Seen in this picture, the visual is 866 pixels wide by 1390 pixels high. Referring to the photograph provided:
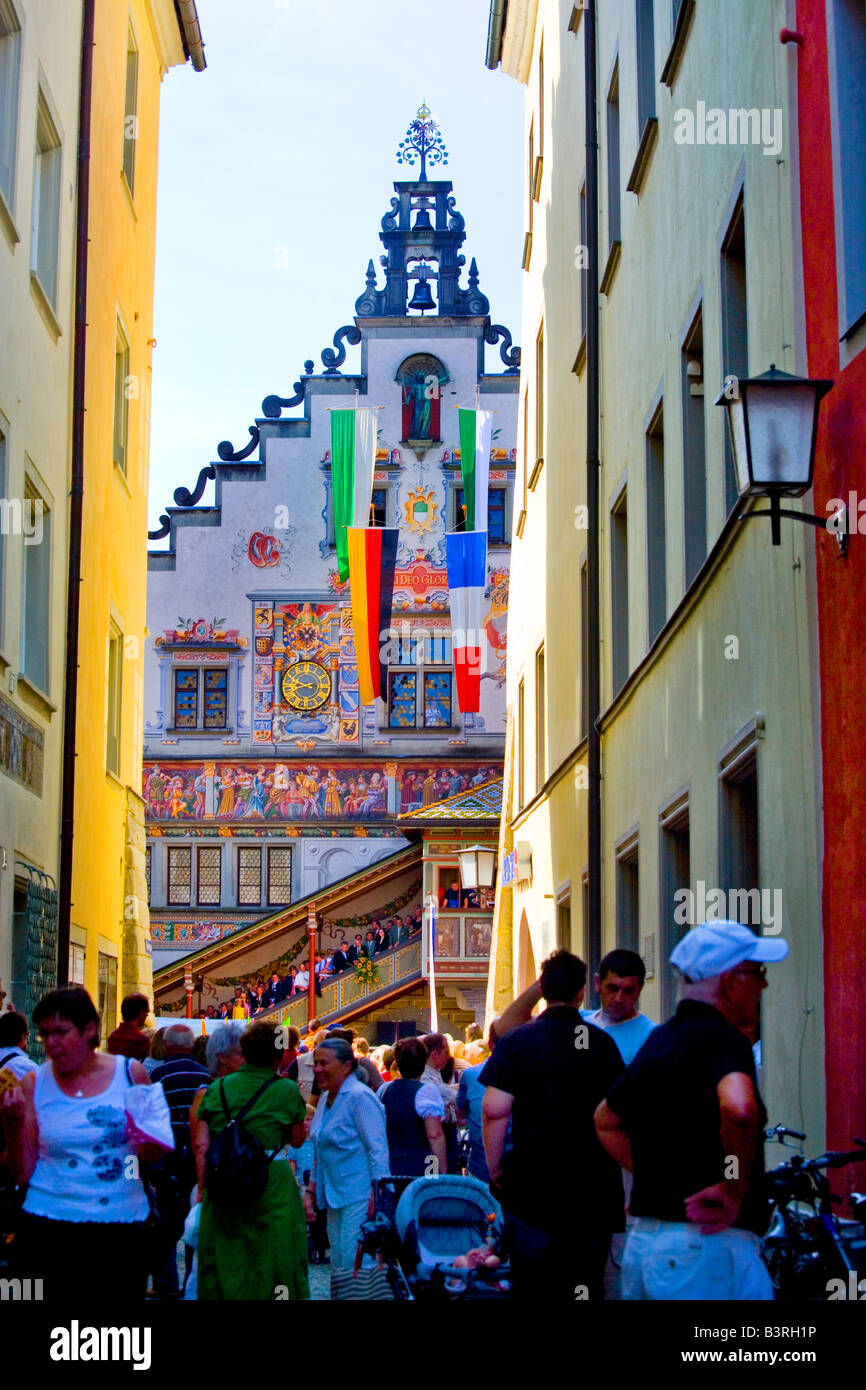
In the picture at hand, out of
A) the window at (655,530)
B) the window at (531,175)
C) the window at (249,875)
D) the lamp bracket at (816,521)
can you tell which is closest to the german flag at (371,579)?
the window at (531,175)

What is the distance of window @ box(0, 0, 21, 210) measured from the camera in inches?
546

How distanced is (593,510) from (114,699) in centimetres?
707

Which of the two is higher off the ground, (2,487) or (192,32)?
(192,32)

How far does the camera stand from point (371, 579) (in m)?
29.2

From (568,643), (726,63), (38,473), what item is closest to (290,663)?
(568,643)

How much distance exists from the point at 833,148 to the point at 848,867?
3091 mm

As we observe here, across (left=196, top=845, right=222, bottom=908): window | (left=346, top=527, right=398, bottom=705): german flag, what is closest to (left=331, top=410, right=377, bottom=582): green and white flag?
(left=346, top=527, right=398, bottom=705): german flag

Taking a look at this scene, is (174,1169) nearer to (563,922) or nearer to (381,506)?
(563,922)

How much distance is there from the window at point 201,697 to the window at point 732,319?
28.3 m

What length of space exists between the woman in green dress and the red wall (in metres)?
2.20

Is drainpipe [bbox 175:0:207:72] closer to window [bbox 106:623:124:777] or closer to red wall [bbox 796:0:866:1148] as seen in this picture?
window [bbox 106:623:124:777]

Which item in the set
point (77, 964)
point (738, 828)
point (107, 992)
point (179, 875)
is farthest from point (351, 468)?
point (738, 828)

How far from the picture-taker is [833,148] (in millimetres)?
7949
